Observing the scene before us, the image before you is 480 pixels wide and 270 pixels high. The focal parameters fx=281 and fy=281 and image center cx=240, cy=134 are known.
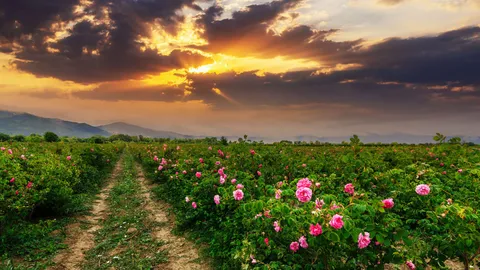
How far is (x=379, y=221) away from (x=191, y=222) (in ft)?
18.9

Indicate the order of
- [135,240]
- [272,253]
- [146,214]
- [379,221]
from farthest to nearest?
1. [146,214]
2. [135,240]
3. [272,253]
4. [379,221]

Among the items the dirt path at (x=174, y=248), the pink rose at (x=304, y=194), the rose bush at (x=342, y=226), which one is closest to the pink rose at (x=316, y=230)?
the rose bush at (x=342, y=226)

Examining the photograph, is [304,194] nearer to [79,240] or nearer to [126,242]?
[126,242]

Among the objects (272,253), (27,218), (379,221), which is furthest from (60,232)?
(379,221)

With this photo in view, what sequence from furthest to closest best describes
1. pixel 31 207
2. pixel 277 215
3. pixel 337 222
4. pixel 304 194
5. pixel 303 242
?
1. pixel 31 207
2. pixel 277 215
3. pixel 303 242
4. pixel 304 194
5. pixel 337 222

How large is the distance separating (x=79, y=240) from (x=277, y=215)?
20.9ft

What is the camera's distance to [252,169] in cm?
882

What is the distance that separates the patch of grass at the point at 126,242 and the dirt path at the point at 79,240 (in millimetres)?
187

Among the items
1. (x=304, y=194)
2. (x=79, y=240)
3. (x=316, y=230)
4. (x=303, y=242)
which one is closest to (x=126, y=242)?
(x=79, y=240)

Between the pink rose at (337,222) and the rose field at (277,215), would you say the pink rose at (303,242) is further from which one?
the pink rose at (337,222)

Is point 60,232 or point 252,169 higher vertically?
point 252,169

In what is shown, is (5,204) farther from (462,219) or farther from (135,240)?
(462,219)

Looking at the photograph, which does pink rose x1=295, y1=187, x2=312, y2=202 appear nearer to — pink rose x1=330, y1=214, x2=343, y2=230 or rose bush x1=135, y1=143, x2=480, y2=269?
rose bush x1=135, y1=143, x2=480, y2=269

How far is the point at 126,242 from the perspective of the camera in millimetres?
7336
